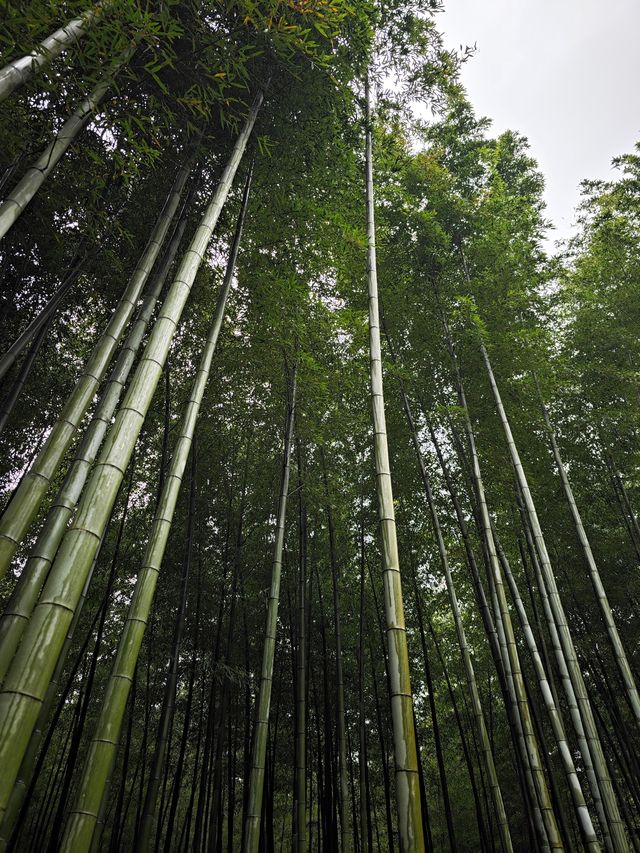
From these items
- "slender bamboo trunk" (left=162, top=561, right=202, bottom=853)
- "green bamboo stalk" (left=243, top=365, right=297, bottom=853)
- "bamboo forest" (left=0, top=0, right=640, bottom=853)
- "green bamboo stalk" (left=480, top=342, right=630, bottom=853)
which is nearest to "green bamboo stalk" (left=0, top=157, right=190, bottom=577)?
"bamboo forest" (left=0, top=0, right=640, bottom=853)

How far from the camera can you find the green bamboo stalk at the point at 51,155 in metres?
2.00

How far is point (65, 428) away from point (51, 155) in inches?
49.4

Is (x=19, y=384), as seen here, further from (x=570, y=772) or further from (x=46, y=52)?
(x=570, y=772)

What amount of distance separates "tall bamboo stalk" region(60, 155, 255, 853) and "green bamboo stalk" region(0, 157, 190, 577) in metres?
0.60

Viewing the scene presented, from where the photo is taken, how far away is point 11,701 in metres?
1.18

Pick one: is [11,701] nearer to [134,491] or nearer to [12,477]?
[12,477]

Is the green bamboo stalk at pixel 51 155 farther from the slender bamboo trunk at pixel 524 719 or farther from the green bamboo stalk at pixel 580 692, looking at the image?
the green bamboo stalk at pixel 580 692

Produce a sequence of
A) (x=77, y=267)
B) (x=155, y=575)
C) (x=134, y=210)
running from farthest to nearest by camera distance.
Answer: (x=134, y=210)
(x=77, y=267)
(x=155, y=575)

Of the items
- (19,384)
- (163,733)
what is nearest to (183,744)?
(163,733)

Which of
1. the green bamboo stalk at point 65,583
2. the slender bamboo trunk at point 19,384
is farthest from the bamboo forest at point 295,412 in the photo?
the slender bamboo trunk at point 19,384

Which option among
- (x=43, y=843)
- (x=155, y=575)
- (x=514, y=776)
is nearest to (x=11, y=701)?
(x=155, y=575)

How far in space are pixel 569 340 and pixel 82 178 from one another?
6.00 meters

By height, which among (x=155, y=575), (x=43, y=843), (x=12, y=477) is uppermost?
(x=12, y=477)

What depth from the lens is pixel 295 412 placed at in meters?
4.91
